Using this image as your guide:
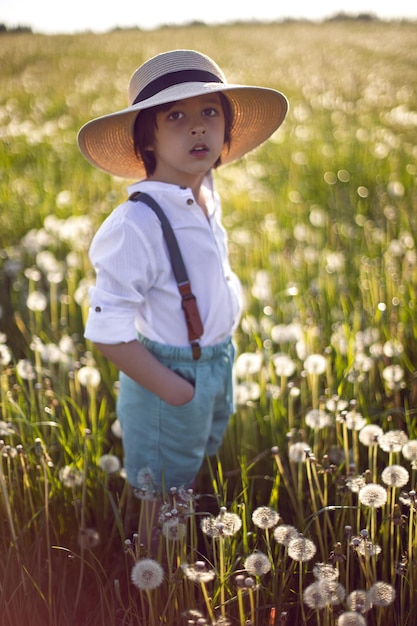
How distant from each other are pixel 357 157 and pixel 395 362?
3924mm

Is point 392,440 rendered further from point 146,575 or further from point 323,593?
point 146,575

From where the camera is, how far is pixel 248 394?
259 cm

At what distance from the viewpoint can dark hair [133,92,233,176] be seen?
208cm

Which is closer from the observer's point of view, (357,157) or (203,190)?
(203,190)

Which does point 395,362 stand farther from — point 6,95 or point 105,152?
point 6,95

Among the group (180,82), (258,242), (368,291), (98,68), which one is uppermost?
(98,68)

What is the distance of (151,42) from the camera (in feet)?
27.9

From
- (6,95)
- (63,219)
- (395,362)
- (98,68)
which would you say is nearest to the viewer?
(395,362)

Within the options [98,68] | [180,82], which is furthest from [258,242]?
[98,68]

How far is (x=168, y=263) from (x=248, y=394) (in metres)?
0.73

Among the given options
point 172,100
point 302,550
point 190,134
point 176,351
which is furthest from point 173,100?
point 302,550

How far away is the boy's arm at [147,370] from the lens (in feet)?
6.64

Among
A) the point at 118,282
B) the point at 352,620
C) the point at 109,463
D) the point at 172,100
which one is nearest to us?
the point at 352,620

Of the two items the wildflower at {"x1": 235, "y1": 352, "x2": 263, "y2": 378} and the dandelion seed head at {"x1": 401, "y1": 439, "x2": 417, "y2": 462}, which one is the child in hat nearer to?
the wildflower at {"x1": 235, "y1": 352, "x2": 263, "y2": 378}
